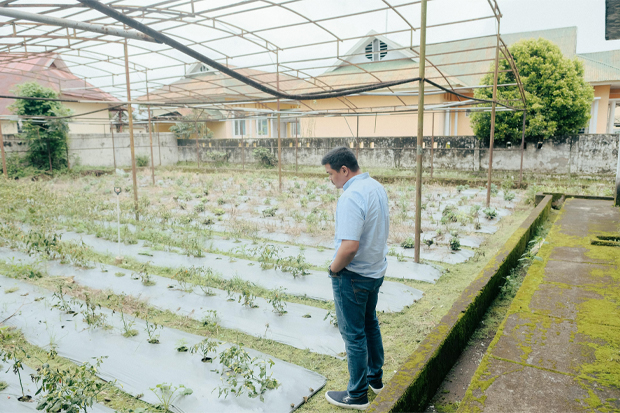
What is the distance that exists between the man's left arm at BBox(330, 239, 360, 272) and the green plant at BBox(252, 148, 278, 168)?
55.0 ft

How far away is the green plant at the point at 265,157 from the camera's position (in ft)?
62.0

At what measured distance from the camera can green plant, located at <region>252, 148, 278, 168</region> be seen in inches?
744

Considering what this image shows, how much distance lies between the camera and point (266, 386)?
2707 millimetres

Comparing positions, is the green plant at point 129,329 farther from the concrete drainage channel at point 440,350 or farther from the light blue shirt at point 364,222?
the concrete drainage channel at point 440,350

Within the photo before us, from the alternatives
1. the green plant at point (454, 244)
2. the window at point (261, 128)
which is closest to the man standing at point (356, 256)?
the green plant at point (454, 244)

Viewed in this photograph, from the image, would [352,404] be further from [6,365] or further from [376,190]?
[6,365]

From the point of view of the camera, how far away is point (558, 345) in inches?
97.6

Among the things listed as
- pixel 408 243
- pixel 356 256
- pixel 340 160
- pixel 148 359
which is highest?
pixel 340 160

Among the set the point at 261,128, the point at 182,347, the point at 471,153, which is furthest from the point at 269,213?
the point at 261,128

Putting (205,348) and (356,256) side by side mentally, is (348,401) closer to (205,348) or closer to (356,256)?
(356,256)

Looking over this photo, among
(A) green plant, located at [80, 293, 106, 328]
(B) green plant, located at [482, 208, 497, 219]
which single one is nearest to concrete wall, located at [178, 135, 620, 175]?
(B) green plant, located at [482, 208, 497, 219]

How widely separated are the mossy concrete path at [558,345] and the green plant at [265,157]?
15.5 m

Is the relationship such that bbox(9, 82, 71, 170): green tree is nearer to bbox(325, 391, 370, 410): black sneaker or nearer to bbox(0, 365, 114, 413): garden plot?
bbox(0, 365, 114, 413): garden plot

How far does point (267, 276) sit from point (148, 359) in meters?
2.04
